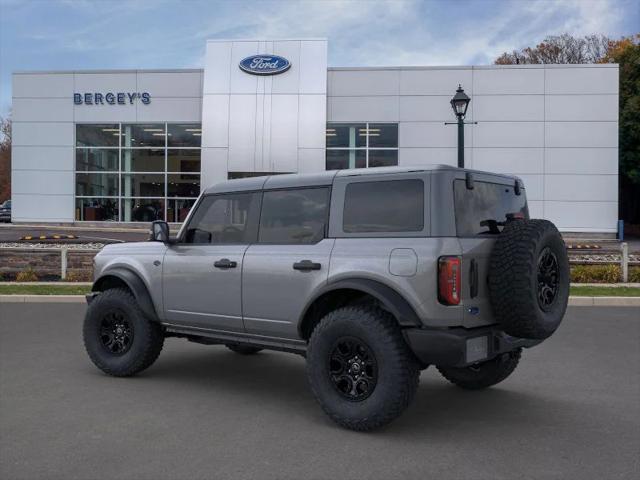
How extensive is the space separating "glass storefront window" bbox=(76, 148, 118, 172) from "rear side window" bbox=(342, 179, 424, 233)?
1202 inches

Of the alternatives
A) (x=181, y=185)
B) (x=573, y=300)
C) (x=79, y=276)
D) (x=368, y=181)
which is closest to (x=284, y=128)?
(x=181, y=185)

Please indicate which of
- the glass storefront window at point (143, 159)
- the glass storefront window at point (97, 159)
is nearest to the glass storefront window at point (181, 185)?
the glass storefront window at point (143, 159)

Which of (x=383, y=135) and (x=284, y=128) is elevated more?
(x=284, y=128)

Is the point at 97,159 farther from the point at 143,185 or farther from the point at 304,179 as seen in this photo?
the point at 304,179

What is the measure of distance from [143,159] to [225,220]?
94.9 feet

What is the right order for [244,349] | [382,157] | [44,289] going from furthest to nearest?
[382,157] → [44,289] → [244,349]

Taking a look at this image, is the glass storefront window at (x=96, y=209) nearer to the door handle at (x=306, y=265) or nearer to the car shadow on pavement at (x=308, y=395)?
the car shadow on pavement at (x=308, y=395)

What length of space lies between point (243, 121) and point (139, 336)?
2568 cm

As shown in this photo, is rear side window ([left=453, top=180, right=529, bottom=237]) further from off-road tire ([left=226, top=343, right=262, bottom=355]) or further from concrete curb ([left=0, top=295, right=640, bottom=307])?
concrete curb ([left=0, top=295, right=640, bottom=307])

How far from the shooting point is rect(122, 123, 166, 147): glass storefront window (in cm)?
3284

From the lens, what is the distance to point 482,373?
5832mm

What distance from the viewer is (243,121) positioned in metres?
31.0

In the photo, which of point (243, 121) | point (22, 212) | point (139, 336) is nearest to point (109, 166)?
point (22, 212)

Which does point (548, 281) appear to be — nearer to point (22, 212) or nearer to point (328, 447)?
point (328, 447)
